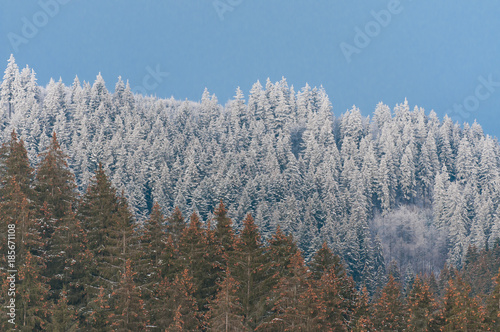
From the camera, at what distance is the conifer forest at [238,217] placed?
4003 centimetres

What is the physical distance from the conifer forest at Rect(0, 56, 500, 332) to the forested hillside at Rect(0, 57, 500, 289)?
521mm

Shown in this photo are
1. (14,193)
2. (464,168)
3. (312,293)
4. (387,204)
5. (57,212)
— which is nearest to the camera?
(312,293)

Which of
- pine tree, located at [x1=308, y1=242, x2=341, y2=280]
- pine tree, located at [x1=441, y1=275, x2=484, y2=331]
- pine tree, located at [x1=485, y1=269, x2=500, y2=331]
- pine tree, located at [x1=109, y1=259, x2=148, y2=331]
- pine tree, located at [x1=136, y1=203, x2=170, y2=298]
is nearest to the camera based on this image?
pine tree, located at [x1=109, y1=259, x2=148, y2=331]

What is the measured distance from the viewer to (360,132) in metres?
191

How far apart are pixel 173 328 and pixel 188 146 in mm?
125419

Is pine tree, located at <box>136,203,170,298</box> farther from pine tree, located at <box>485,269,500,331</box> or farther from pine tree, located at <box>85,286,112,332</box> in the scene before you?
pine tree, located at <box>485,269,500,331</box>

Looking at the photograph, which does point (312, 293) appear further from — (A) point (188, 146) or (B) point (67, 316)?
(A) point (188, 146)

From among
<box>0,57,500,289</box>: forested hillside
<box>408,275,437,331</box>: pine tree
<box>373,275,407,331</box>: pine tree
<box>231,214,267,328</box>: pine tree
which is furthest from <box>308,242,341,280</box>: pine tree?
<box>0,57,500,289</box>: forested hillside

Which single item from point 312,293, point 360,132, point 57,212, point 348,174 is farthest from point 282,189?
point 312,293

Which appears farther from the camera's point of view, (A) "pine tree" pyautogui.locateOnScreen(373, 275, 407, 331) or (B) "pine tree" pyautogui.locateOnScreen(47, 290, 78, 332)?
(A) "pine tree" pyautogui.locateOnScreen(373, 275, 407, 331)

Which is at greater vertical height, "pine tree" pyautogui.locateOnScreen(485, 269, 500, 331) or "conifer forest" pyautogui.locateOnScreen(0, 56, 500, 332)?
"conifer forest" pyautogui.locateOnScreen(0, 56, 500, 332)

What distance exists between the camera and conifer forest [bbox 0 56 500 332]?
131 feet

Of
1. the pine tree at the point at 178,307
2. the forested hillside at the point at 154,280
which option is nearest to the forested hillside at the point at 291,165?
the forested hillside at the point at 154,280

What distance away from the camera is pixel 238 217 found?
395 ft
